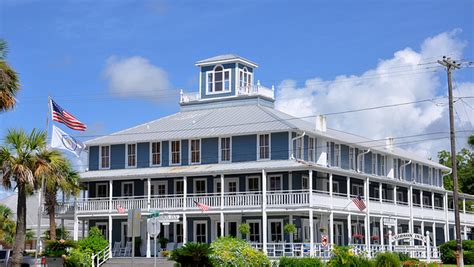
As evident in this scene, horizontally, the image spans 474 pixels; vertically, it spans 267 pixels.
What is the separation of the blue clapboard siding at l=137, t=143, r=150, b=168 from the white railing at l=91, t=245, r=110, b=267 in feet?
24.6

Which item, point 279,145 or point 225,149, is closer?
point 279,145

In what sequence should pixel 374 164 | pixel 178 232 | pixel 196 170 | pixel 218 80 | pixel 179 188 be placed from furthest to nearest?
pixel 374 164
pixel 218 80
pixel 179 188
pixel 178 232
pixel 196 170

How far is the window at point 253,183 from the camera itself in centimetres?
5431

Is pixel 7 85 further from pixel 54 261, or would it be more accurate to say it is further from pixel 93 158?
pixel 93 158

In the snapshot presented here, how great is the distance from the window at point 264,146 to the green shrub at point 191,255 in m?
17.2

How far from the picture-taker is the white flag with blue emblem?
44156 millimetres

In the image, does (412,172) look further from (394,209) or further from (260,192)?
(260,192)

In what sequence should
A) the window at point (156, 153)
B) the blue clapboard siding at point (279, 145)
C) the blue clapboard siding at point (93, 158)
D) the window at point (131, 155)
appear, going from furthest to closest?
1. the blue clapboard siding at point (93, 158)
2. the window at point (131, 155)
3. the window at point (156, 153)
4. the blue clapboard siding at point (279, 145)

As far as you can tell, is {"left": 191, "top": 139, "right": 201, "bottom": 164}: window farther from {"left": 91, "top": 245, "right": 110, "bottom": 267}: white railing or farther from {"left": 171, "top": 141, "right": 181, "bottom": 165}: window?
{"left": 91, "top": 245, "right": 110, "bottom": 267}: white railing

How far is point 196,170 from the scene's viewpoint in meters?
53.1

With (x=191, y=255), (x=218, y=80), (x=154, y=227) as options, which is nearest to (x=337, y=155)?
(x=218, y=80)

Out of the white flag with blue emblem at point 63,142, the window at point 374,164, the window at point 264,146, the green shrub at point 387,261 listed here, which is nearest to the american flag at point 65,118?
the white flag with blue emblem at point 63,142

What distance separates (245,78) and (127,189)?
38.6ft

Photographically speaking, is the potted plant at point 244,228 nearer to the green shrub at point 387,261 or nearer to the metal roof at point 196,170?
the metal roof at point 196,170
